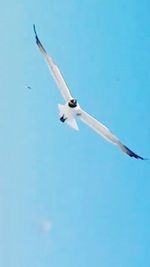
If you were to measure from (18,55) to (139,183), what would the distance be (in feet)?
1.41

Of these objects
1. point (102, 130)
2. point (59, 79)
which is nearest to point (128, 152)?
point (102, 130)

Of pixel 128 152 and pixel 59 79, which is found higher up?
pixel 59 79

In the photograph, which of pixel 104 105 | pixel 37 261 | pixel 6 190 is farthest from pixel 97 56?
pixel 37 261

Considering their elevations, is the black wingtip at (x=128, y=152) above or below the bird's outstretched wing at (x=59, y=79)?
below

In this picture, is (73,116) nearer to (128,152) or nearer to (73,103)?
(73,103)

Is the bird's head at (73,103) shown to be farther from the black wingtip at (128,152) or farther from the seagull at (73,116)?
the black wingtip at (128,152)

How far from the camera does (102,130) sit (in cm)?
102

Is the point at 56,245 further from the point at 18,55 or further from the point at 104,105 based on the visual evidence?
the point at 18,55

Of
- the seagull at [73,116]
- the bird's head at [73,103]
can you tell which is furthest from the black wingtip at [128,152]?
the bird's head at [73,103]

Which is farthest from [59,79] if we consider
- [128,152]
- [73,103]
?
[128,152]

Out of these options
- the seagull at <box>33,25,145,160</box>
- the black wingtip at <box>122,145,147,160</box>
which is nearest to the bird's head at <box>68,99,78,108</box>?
the seagull at <box>33,25,145,160</box>

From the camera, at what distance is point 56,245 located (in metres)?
1.03

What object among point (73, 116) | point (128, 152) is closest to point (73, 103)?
point (73, 116)

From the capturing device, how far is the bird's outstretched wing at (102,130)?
1.01 meters
